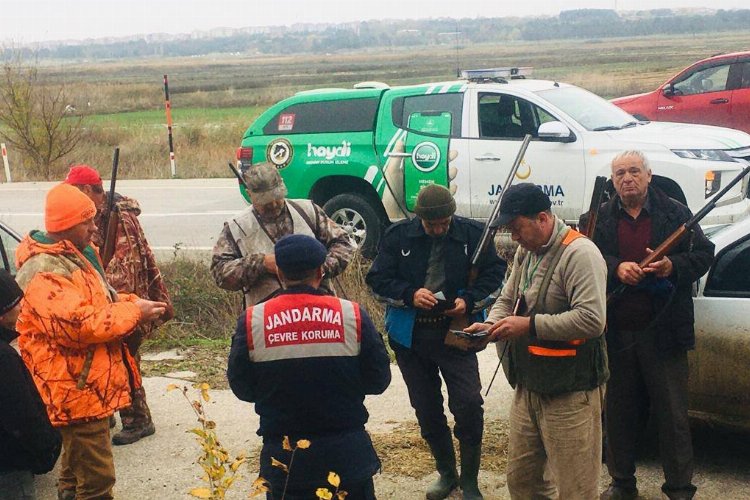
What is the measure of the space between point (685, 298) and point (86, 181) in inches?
128

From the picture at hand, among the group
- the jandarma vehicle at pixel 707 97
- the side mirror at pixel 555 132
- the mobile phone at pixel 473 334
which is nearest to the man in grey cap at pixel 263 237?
the mobile phone at pixel 473 334

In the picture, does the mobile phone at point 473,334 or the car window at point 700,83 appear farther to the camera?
the car window at point 700,83

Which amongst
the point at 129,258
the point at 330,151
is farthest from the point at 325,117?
the point at 129,258

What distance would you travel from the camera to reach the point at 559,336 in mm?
4016

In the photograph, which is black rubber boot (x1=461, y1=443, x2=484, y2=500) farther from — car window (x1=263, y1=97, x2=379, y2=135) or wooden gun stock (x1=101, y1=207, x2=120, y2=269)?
car window (x1=263, y1=97, x2=379, y2=135)

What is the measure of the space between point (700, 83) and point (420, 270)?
12028 mm

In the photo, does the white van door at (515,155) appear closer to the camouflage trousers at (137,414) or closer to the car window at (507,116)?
the car window at (507,116)

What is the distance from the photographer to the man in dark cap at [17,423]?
3.50 metres

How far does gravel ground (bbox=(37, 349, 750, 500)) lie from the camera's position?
202 inches

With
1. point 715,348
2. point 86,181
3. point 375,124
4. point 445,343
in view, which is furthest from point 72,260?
point 375,124

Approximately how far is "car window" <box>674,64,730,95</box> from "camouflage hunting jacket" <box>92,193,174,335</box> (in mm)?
11852

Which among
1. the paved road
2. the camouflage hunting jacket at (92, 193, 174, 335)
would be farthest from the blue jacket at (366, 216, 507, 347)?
the paved road

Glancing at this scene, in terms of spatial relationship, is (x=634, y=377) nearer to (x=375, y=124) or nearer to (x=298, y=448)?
(x=298, y=448)

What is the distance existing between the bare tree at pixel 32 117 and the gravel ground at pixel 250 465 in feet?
48.6
